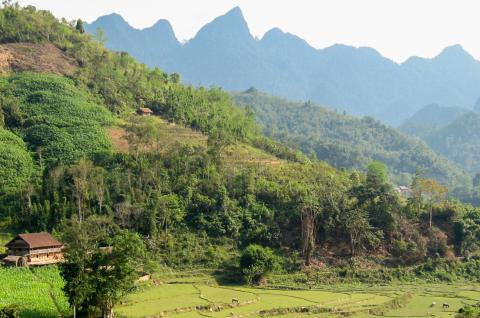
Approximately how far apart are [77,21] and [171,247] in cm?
5845

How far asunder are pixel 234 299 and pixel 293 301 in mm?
4084

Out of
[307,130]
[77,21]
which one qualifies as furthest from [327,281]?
[307,130]

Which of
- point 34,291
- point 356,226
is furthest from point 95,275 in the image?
point 356,226

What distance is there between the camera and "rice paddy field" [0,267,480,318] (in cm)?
3572

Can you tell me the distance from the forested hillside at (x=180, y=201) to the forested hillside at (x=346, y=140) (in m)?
59.2

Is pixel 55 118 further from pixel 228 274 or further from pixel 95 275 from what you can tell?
pixel 95 275

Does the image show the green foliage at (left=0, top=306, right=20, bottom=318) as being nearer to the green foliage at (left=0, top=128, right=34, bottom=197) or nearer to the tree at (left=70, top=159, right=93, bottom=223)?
the tree at (left=70, top=159, right=93, bottom=223)

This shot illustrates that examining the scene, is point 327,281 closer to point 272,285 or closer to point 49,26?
point 272,285

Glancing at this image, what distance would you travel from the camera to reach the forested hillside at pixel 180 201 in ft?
153

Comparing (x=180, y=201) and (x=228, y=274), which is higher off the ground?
(x=180, y=201)

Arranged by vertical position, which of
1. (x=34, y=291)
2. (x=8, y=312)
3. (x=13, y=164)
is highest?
(x=13, y=164)

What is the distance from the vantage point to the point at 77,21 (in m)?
94.1

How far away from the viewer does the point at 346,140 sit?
508 feet

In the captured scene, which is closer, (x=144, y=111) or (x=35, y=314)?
(x=35, y=314)
